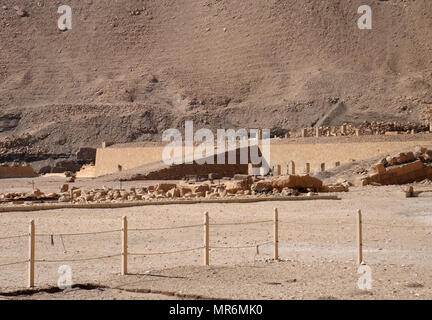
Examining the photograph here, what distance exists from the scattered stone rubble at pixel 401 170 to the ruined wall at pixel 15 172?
2822 centimetres

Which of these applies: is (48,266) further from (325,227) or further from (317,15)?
(317,15)

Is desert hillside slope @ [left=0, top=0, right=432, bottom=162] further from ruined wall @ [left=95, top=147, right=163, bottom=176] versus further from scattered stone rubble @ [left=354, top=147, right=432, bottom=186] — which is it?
scattered stone rubble @ [left=354, top=147, right=432, bottom=186]

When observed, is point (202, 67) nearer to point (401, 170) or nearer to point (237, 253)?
point (401, 170)

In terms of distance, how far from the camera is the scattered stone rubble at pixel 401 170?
92.3ft

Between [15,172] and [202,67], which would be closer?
[15,172]

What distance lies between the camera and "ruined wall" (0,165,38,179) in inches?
1934

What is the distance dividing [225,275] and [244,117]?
59.1 meters

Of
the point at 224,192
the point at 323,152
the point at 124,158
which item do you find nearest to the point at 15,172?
the point at 124,158

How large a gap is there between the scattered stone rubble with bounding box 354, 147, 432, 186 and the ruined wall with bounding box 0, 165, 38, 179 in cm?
2822

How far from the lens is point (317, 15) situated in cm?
8419

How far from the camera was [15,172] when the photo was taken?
49.9 meters

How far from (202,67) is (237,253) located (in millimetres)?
71690
